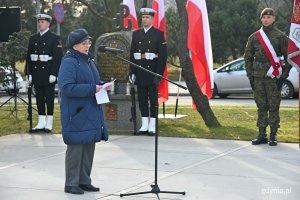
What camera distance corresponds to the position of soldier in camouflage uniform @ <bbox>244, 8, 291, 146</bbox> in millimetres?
9758

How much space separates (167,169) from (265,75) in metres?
2.62

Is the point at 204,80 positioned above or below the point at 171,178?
above

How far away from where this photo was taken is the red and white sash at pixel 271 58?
9711 mm

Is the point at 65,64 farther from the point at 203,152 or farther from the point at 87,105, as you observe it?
the point at 203,152

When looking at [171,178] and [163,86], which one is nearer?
[171,178]

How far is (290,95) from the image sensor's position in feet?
72.1

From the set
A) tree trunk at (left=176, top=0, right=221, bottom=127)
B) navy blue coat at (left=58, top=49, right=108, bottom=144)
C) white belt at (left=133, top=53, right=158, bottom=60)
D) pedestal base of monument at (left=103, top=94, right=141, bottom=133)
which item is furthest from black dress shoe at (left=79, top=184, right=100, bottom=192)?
tree trunk at (left=176, top=0, right=221, bottom=127)

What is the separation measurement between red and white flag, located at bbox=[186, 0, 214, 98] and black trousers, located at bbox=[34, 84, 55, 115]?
Answer: 2857 millimetres

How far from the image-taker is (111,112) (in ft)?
39.2

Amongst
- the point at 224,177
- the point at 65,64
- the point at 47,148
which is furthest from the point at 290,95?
the point at 65,64

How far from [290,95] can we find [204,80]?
10.1 metres

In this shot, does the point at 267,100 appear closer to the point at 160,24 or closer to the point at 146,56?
the point at 146,56

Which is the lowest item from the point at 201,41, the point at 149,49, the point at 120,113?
the point at 120,113

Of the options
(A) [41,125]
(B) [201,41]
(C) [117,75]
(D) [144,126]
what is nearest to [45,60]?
(A) [41,125]
